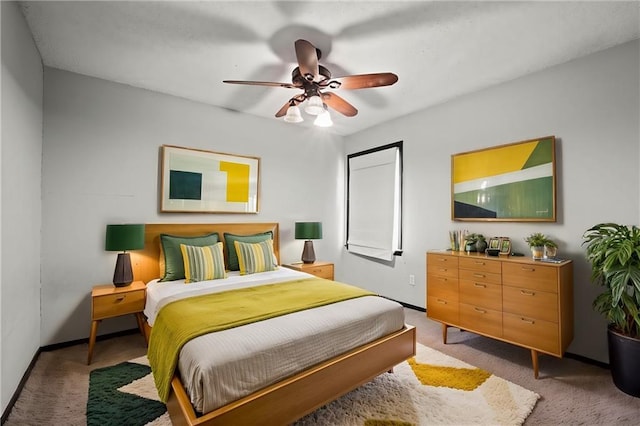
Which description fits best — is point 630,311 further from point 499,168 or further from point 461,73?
point 461,73

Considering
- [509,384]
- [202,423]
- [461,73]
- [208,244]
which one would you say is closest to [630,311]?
[509,384]

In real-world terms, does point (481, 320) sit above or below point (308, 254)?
below

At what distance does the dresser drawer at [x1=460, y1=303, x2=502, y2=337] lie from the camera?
8.30ft

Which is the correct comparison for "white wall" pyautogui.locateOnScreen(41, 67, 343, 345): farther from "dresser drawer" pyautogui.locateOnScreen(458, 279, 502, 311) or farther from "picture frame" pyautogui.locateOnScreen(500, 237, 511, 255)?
"picture frame" pyautogui.locateOnScreen(500, 237, 511, 255)

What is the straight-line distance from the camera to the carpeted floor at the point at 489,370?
1.80 m

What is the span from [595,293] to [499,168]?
135 centimetres

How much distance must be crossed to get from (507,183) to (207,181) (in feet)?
11.0

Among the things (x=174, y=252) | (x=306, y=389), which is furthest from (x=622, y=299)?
(x=174, y=252)

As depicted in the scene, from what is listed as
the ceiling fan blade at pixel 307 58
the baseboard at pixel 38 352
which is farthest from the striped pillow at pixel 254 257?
the ceiling fan blade at pixel 307 58

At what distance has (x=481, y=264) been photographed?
8.68ft

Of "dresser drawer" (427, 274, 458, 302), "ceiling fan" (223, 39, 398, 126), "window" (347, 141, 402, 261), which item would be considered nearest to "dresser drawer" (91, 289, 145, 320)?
"ceiling fan" (223, 39, 398, 126)

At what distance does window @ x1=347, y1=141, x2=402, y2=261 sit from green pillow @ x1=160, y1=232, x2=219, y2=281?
93.9 inches

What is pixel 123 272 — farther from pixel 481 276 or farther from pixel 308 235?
pixel 481 276

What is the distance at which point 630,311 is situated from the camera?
6.32ft
